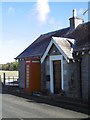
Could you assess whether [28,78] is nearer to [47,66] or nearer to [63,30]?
[47,66]

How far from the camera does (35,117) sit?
38.0 feet

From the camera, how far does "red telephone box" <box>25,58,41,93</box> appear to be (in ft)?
77.2

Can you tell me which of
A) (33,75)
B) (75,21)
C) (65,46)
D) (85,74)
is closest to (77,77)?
(85,74)

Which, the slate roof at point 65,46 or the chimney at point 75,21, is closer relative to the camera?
the slate roof at point 65,46

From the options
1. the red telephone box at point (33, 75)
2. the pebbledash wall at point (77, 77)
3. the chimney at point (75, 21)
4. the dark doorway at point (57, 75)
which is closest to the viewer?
the pebbledash wall at point (77, 77)

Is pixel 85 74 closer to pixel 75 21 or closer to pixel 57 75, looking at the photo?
pixel 57 75

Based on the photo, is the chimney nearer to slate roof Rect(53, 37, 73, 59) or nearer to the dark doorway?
slate roof Rect(53, 37, 73, 59)

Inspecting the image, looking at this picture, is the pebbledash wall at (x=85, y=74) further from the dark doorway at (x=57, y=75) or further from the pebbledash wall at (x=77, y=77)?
the dark doorway at (x=57, y=75)

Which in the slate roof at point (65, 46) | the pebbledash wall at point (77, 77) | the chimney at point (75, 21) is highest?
the chimney at point (75, 21)

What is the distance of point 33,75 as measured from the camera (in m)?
23.7

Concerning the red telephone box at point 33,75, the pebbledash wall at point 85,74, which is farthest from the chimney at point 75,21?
the pebbledash wall at point 85,74

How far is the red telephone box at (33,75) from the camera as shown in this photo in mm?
23531

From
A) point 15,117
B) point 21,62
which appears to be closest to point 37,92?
point 21,62

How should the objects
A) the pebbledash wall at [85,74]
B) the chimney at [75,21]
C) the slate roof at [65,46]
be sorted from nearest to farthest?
the pebbledash wall at [85,74] → the slate roof at [65,46] → the chimney at [75,21]
